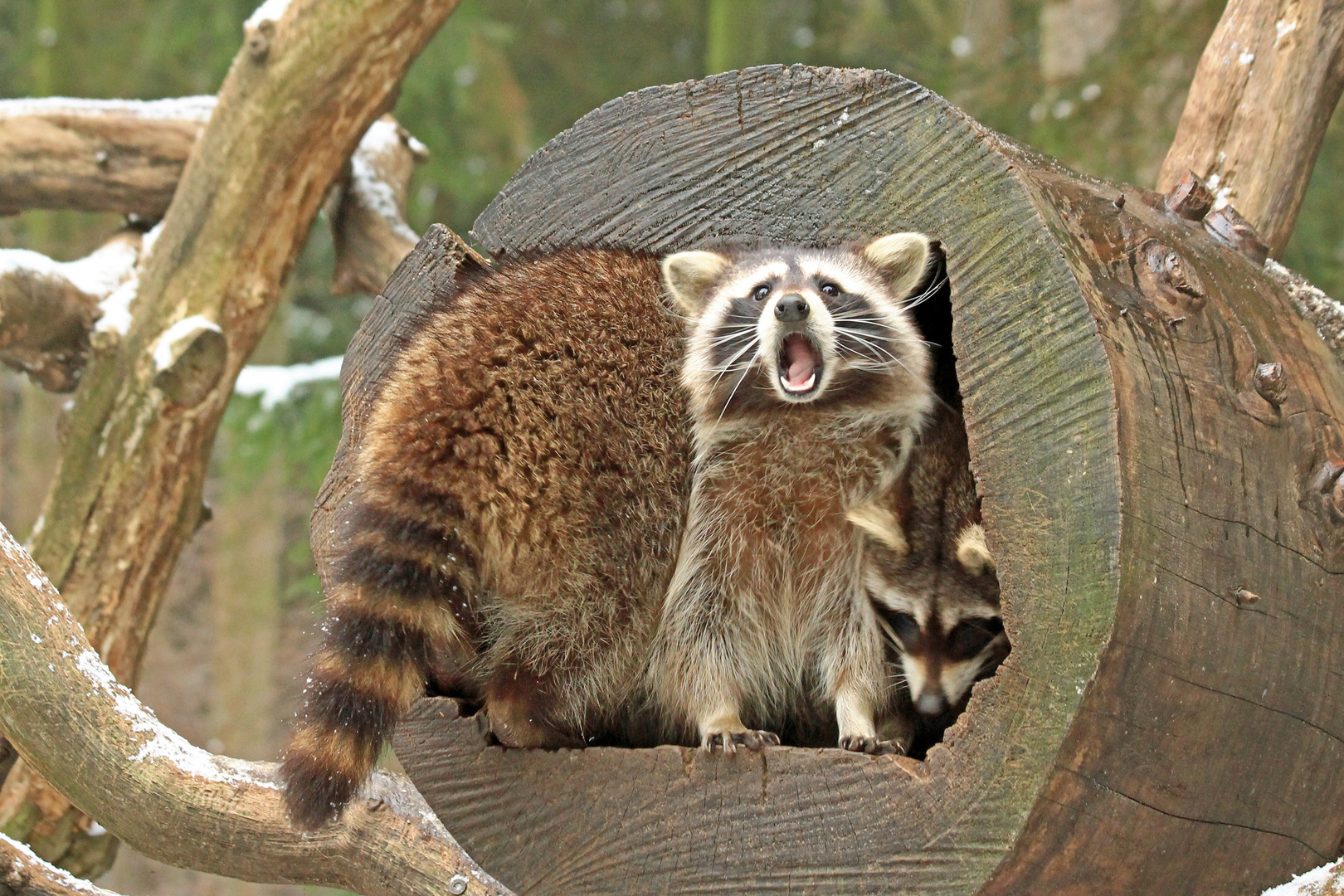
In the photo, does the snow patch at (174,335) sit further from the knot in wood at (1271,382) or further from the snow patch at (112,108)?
the knot in wood at (1271,382)

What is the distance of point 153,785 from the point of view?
3.05 m

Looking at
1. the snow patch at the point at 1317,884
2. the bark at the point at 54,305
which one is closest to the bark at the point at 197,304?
the bark at the point at 54,305

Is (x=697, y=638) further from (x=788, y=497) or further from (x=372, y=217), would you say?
(x=372, y=217)

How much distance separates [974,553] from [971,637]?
16 cm

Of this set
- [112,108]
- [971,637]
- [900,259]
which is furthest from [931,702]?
[112,108]

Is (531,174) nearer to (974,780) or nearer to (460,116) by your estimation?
(974,780)

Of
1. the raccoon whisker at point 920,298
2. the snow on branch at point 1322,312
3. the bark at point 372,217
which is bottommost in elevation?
the raccoon whisker at point 920,298

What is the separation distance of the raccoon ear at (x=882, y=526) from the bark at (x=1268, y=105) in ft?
5.22

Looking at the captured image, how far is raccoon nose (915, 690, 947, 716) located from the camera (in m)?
2.33

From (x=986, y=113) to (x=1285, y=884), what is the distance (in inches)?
236

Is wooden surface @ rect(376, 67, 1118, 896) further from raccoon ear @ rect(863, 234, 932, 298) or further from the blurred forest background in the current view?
the blurred forest background

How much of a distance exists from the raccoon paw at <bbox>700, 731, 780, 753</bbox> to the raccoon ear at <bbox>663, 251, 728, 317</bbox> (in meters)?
0.90

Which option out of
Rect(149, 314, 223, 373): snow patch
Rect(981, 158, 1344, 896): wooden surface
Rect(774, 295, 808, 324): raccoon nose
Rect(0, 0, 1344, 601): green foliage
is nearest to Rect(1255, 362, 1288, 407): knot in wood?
Rect(981, 158, 1344, 896): wooden surface

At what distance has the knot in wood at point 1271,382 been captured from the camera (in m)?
2.20
